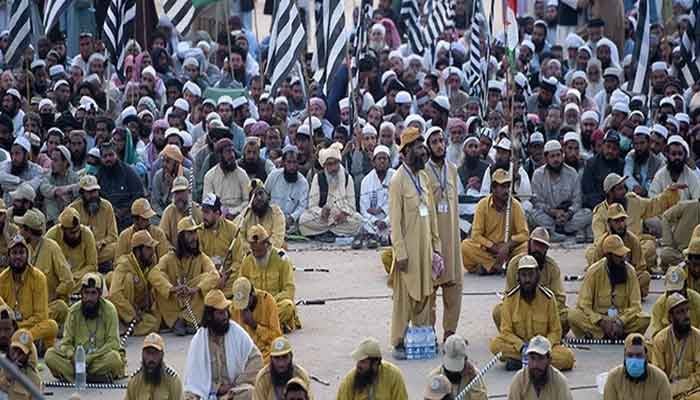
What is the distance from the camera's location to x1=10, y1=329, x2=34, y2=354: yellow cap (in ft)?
52.8

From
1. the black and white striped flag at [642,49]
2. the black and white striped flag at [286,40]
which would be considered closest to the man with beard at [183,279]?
the black and white striped flag at [286,40]

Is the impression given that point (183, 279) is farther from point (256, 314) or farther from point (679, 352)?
point (679, 352)

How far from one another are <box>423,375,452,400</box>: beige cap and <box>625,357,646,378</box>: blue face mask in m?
1.46

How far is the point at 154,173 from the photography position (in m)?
22.4

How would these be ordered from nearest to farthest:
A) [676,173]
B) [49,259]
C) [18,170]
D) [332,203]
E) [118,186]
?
[49,259]
[676,173]
[118,186]
[18,170]
[332,203]

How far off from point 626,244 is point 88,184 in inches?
186

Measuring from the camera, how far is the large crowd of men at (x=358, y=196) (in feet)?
53.7

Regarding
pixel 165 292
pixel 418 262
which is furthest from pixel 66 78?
pixel 418 262

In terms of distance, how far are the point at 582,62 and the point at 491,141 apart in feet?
11.8

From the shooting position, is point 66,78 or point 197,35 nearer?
point 66,78

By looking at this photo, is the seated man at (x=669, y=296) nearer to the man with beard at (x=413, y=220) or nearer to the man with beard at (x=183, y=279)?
the man with beard at (x=413, y=220)

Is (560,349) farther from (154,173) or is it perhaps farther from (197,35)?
(197,35)

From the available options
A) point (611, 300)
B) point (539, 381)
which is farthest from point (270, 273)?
point (539, 381)

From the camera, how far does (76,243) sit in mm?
19328
